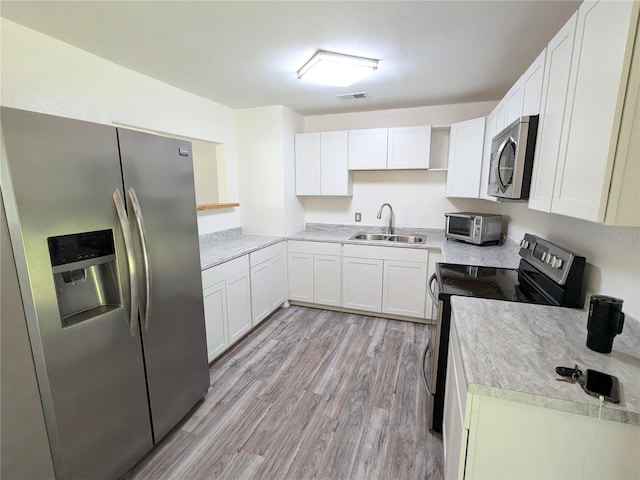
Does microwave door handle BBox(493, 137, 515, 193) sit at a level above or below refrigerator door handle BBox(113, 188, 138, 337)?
above

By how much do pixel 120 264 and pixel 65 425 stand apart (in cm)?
67

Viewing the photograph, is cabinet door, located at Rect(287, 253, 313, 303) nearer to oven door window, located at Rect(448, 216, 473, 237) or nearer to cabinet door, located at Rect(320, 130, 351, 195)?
cabinet door, located at Rect(320, 130, 351, 195)

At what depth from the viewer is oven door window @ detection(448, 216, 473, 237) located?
284cm

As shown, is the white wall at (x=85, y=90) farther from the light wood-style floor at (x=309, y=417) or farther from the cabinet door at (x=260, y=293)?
the light wood-style floor at (x=309, y=417)

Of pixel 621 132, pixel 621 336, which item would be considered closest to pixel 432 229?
pixel 621 336

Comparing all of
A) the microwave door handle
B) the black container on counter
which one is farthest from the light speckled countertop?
the black container on counter

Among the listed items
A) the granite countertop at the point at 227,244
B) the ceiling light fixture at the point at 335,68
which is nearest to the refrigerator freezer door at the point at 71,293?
the granite countertop at the point at 227,244

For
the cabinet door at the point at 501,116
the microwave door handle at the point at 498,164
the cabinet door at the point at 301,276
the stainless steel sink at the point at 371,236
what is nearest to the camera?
the microwave door handle at the point at 498,164

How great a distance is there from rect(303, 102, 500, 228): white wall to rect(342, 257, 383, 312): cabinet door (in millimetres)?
741

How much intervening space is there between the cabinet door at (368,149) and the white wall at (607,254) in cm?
181

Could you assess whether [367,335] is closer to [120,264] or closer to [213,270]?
[213,270]

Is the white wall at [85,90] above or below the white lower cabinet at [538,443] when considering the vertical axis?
above

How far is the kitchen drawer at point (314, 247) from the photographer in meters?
3.29

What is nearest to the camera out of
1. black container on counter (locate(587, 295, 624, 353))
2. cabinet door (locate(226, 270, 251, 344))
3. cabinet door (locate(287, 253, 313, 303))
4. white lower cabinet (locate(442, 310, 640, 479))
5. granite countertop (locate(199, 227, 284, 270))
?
white lower cabinet (locate(442, 310, 640, 479))
